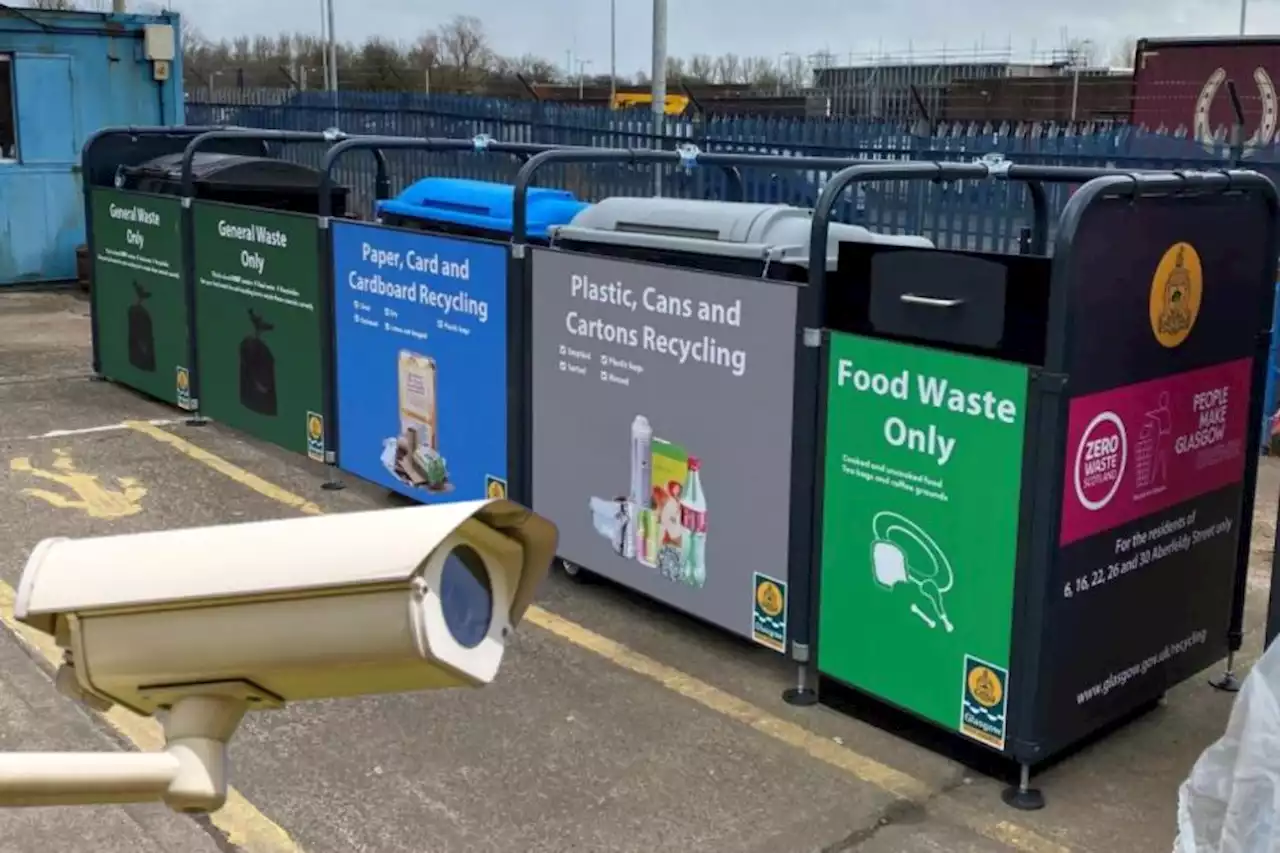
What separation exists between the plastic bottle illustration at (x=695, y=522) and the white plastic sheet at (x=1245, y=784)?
200cm

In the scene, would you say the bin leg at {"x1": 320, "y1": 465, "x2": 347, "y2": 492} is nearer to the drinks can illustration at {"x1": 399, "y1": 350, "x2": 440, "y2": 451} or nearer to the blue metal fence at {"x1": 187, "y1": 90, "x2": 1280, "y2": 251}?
the drinks can illustration at {"x1": 399, "y1": 350, "x2": 440, "y2": 451}

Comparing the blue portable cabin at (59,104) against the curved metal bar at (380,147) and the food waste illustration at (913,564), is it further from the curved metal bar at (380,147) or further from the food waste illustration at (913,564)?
the food waste illustration at (913,564)

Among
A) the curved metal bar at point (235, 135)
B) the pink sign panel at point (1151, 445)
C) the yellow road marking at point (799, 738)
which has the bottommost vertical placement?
the yellow road marking at point (799, 738)

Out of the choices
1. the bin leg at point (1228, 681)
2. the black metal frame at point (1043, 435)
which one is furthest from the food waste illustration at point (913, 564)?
the bin leg at point (1228, 681)

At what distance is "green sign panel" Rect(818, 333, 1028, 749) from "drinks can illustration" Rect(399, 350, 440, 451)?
2.35m

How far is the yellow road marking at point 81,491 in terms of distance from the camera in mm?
6418

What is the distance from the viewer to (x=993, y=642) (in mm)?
3820

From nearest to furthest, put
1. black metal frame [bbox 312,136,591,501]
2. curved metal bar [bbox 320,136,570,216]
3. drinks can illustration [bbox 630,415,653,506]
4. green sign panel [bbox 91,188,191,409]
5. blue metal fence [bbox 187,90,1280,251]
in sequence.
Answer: drinks can illustration [bbox 630,415,653,506], black metal frame [bbox 312,136,591,501], curved metal bar [bbox 320,136,570,216], green sign panel [bbox 91,188,191,409], blue metal fence [bbox 187,90,1280,251]

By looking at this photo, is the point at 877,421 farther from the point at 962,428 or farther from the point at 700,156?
the point at 700,156

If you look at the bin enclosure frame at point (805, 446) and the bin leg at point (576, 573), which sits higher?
the bin enclosure frame at point (805, 446)

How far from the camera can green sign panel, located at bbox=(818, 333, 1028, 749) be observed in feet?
12.4

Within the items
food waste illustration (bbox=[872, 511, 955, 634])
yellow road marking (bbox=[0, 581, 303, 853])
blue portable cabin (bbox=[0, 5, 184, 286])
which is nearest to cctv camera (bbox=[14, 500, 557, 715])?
yellow road marking (bbox=[0, 581, 303, 853])

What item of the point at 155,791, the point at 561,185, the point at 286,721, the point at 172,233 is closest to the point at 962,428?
the point at 286,721

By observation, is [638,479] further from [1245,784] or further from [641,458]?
[1245,784]
